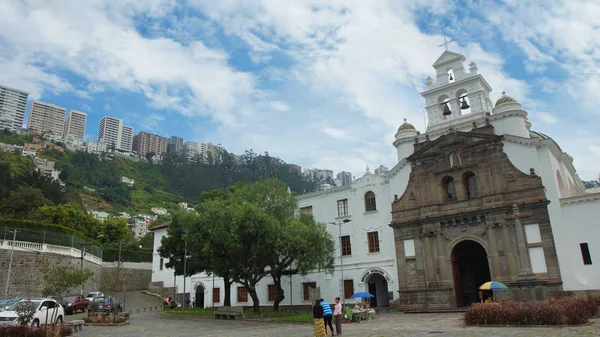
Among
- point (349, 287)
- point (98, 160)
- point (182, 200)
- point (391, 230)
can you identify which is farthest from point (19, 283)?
point (98, 160)

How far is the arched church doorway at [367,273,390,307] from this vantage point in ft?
123

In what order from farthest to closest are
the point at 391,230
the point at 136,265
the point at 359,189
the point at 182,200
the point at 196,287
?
the point at 182,200 → the point at 136,265 → the point at 196,287 → the point at 359,189 → the point at 391,230

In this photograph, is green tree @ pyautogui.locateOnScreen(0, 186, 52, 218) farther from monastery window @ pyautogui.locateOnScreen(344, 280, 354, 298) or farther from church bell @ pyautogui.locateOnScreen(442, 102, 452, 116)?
church bell @ pyautogui.locateOnScreen(442, 102, 452, 116)

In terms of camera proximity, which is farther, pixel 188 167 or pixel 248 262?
pixel 188 167

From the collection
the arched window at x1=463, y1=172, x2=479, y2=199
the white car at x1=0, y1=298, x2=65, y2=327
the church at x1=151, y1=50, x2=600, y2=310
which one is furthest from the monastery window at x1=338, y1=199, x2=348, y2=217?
the white car at x1=0, y1=298, x2=65, y2=327

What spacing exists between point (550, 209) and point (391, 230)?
11.8 m

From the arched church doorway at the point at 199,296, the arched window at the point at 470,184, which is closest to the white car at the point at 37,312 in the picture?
the arched church doorway at the point at 199,296

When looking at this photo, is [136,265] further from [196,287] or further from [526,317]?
[526,317]

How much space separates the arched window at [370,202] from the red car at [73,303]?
25457 millimetres

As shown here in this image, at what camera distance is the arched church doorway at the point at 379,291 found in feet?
123

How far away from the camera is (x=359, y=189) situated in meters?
37.9

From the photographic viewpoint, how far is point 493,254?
95.1 ft

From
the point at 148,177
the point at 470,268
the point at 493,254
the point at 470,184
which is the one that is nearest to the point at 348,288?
the point at 470,268

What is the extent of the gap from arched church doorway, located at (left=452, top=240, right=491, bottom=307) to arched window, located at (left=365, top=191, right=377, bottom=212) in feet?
25.6
